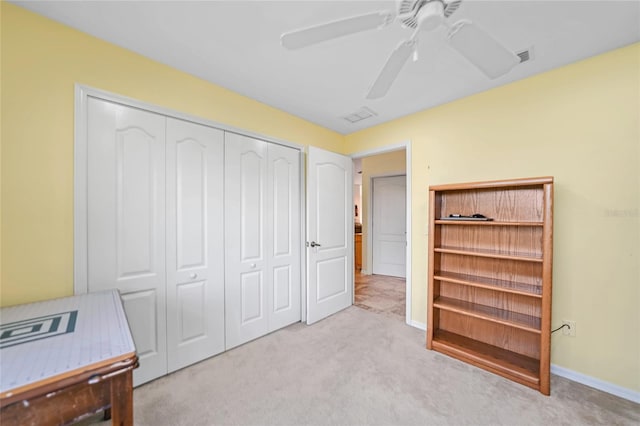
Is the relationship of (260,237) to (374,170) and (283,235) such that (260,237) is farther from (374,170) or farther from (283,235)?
(374,170)

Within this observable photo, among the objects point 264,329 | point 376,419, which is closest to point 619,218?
point 376,419

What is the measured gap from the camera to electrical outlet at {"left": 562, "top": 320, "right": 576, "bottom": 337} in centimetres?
190

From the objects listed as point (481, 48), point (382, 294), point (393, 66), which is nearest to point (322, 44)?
point (393, 66)

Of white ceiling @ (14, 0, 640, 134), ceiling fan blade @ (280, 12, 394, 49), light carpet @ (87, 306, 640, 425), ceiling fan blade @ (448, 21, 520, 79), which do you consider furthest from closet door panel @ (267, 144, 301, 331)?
ceiling fan blade @ (448, 21, 520, 79)

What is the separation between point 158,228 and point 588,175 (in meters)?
3.29

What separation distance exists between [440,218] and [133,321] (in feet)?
9.11

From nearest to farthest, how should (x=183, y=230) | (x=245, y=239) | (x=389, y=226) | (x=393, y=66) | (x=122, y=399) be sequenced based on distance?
(x=122, y=399)
(x=393, y=66)
(x=183, y=230)
(x=245, y=239)
(x=389, y=226)

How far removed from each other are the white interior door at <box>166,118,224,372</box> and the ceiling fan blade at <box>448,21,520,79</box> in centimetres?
190

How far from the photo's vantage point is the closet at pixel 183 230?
5.57 feet

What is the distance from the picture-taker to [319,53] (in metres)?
1.80

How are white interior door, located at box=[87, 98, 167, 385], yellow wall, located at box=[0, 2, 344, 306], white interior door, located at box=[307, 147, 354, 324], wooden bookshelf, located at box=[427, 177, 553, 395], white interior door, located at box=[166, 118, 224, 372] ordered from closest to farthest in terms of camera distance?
yellow wall, located at box=[0, 2, 344, 306] → white interior door, located at box=[87, 98, 167, 385] → wooden bookshelf, located at box=[427, 177, 553, 395] → white interior door, located at box=[166, 118, 224, 372] → white interior door, located at box=[307, 147, 354, 324]

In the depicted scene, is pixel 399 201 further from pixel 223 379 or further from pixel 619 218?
pixel 223 379

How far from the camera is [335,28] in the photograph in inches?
41.1

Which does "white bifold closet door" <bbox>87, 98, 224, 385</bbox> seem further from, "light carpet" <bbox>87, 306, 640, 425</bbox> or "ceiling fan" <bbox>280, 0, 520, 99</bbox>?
"ceiling fan" <bbox>280, 0, 520, 99</bbox>
